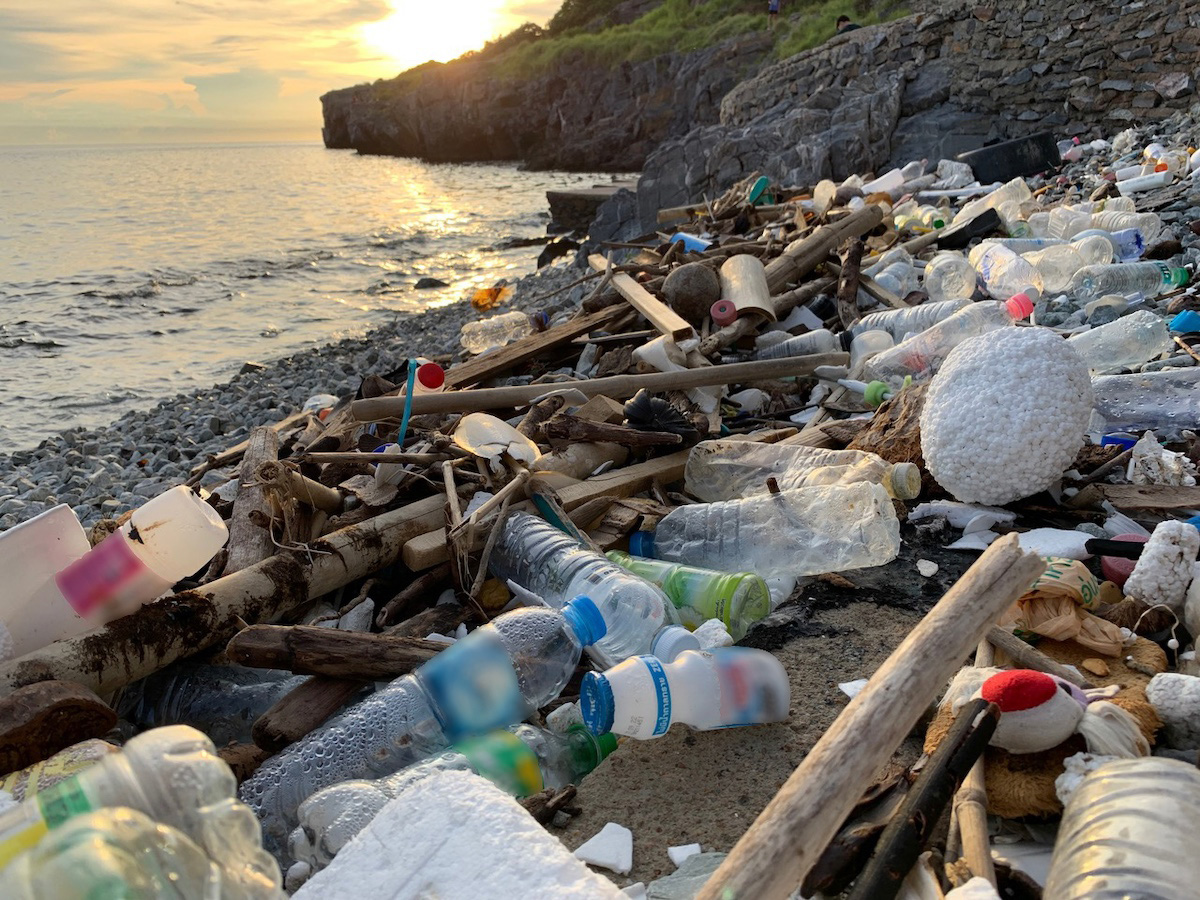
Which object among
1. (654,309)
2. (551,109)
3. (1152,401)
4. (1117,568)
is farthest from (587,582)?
(551,109)

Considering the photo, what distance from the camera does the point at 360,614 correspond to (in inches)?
104

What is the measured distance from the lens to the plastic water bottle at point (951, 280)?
5.04 meters

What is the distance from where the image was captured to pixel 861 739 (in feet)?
4.16

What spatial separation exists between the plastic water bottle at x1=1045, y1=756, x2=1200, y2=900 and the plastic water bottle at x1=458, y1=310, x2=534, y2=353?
198 inches

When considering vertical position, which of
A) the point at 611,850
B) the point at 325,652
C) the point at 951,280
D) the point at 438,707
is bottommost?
the point at 611,850

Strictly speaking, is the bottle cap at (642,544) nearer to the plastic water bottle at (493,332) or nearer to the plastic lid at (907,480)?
the plastic lid at (907,480)

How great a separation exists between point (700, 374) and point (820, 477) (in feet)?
3.41

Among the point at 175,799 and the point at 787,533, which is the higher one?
the point at 175,799

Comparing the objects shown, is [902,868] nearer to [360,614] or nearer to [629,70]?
[360,614]

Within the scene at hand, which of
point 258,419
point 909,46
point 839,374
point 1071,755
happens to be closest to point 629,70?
point 909,46

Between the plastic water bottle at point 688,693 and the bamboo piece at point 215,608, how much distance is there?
3.64 feet

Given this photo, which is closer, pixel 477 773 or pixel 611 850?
pixel 611 850

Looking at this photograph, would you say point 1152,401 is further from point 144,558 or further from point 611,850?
point 144,558

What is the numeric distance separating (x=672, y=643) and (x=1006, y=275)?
12.1 ft
